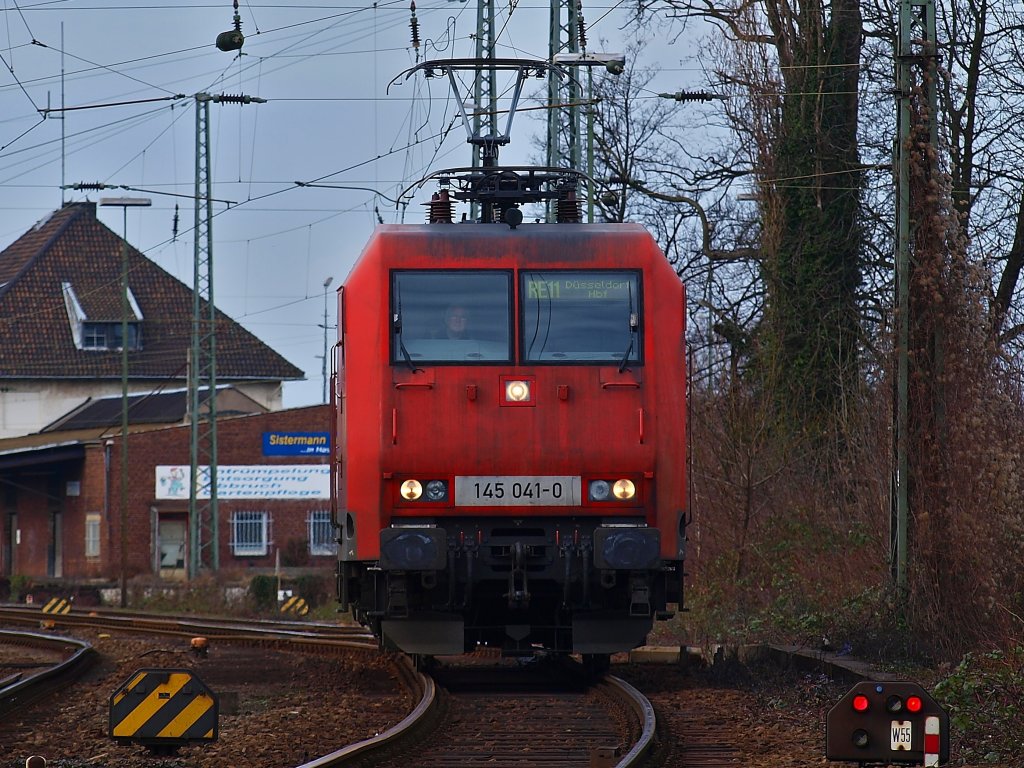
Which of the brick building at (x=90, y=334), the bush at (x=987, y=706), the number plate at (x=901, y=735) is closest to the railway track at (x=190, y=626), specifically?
the bush at (x=987, y=706)

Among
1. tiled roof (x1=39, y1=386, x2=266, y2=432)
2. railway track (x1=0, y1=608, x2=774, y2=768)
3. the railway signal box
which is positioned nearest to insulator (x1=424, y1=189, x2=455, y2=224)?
railway track (x1=0, y1=608, x2=774, y2=768)

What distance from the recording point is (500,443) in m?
11.4

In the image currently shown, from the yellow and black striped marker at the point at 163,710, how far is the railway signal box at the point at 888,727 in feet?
11.6

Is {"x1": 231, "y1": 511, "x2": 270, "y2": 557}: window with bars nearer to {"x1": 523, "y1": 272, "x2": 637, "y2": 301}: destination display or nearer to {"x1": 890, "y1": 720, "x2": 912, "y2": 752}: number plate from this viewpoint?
{"x1": 523, "y1": 272, "x2": 637, "y2": 301}: destination display

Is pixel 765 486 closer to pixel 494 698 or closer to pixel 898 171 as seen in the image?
pixel 898 171

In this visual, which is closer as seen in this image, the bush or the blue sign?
the bush

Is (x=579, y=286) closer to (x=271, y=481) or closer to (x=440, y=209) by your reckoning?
(x=440, y=209)

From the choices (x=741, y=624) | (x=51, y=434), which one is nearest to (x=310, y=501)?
(x=51, y=434)

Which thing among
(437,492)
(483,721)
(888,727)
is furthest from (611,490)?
(888,727)

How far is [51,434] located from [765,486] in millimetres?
33263

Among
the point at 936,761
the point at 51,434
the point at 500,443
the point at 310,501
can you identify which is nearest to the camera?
the point at 936,761

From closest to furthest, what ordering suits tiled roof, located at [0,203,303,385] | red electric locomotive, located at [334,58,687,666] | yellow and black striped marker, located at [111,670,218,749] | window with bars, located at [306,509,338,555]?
yellow and black striped marker, located at [111,670,218,749]
red electric locomotive, located at [334,58,687,666]
window with bars, located at [306,509,338,555]
tiled roof, located at [0,203,303,385]

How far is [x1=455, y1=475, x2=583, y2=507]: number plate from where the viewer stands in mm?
11383

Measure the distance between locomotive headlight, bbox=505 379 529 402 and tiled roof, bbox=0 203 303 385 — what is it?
4385cm
